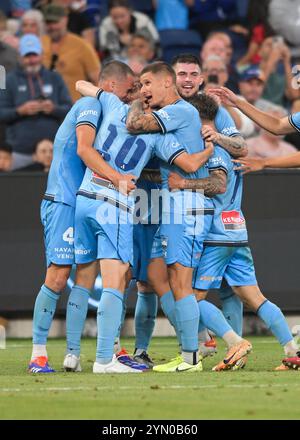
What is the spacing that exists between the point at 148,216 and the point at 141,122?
1061mm

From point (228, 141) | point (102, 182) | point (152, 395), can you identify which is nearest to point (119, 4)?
point (228, 141)

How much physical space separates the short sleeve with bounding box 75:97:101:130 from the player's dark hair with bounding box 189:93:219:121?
968mm

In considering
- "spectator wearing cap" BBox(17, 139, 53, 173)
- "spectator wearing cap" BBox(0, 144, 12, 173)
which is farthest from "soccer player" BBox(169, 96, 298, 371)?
"spectator wearing cap" BBox(0, 144, 12, 173)

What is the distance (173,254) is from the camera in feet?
31.1

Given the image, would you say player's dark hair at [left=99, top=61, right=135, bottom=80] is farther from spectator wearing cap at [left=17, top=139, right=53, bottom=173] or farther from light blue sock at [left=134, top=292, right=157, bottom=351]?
spectator wearing cap at [left=17, top=139, right=53, bottom=173]

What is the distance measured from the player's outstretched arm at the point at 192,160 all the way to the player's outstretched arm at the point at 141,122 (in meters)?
0.29

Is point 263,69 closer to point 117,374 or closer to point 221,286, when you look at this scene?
point 221,286

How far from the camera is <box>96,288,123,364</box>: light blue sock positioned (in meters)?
9.14

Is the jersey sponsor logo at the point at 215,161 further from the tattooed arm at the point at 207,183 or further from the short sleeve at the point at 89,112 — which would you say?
the short sleeve at the point at 89,112

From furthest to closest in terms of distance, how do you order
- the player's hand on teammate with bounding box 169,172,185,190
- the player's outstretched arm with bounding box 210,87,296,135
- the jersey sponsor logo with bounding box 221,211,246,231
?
the jersey sponsor logo with bounding box 221,211,246,231 < the player's outstretched arm with bounding box 210,87,296,135 < the player's hand on teammate with bounding box 169,172,185,190

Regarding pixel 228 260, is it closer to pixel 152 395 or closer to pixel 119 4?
pixel 152 395

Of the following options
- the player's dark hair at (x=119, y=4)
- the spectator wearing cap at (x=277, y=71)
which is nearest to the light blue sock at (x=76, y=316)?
the spectator wearing cap at (x=277, y=71)

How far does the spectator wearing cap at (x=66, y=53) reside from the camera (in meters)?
16.8
